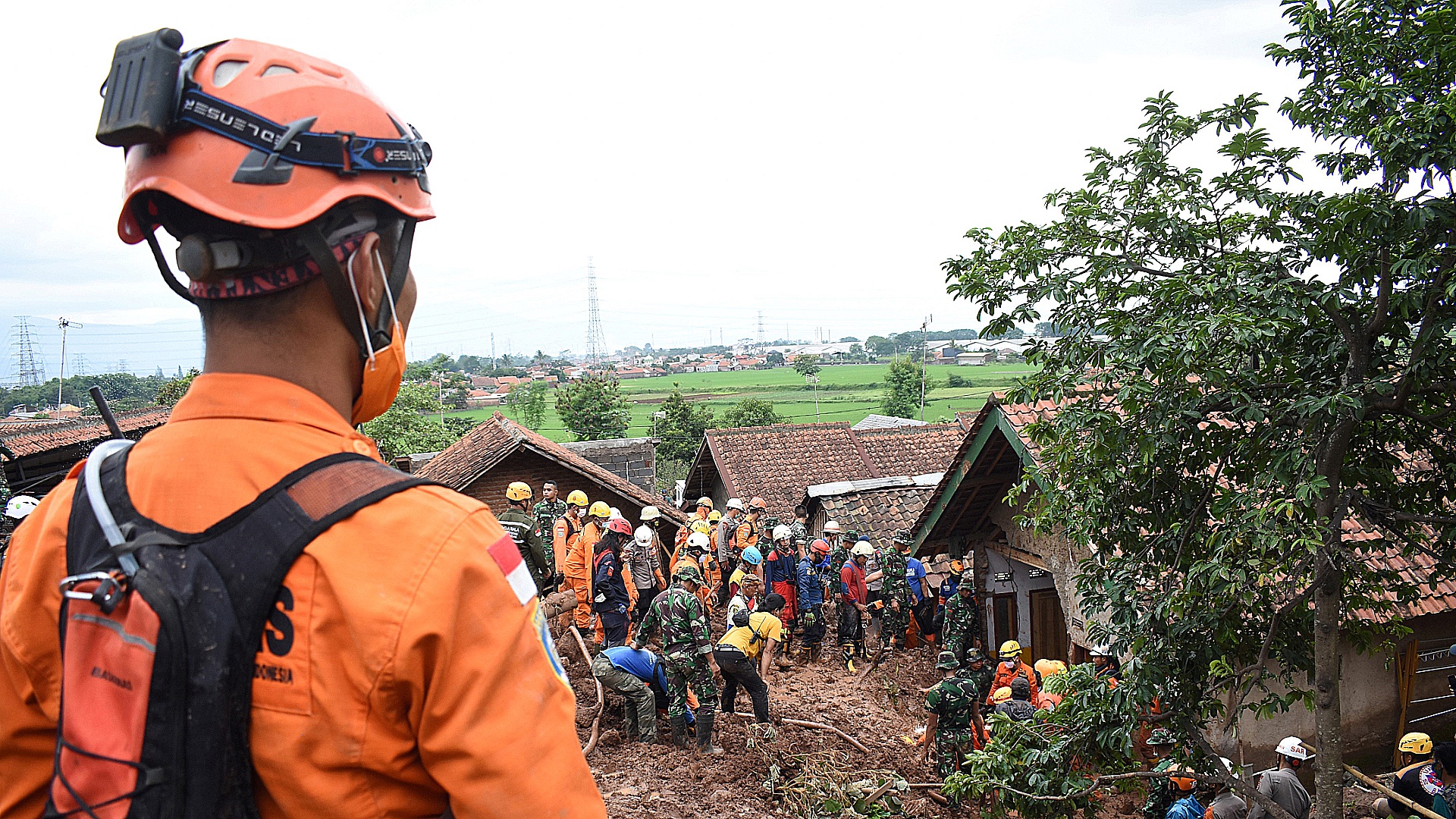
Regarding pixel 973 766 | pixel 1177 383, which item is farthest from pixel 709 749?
pixel 1177 383

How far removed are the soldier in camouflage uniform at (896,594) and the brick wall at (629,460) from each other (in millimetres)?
11855

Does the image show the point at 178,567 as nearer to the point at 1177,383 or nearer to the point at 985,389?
the point at 1177,383

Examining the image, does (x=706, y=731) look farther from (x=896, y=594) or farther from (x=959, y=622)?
(x=896, y=594)

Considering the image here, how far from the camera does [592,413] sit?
147 ft

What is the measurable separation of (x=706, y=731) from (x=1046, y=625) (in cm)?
668

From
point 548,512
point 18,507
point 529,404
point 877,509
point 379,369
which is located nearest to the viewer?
point 379,369

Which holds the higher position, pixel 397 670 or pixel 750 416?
pixel 397 670

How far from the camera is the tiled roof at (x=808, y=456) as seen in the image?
24047 millimetres

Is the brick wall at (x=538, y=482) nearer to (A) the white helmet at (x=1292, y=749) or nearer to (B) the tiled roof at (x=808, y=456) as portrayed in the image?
(B) the tiled roof at (x=808, y=456)

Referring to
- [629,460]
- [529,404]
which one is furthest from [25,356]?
[629,460]

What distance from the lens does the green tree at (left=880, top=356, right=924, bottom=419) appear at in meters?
68.4

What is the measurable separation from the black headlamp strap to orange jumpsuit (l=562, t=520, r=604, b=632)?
12.6 meters

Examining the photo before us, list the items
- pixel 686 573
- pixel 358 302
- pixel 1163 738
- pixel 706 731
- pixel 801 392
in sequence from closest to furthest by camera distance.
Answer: pixel 358 302, pixel 1163 738, pixel 706 731, pixel 686 573, pixel 801 392

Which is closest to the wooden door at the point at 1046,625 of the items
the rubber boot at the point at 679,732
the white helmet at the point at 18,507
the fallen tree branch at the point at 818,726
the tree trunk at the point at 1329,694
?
the fallen tree branch at the point at 818,726
